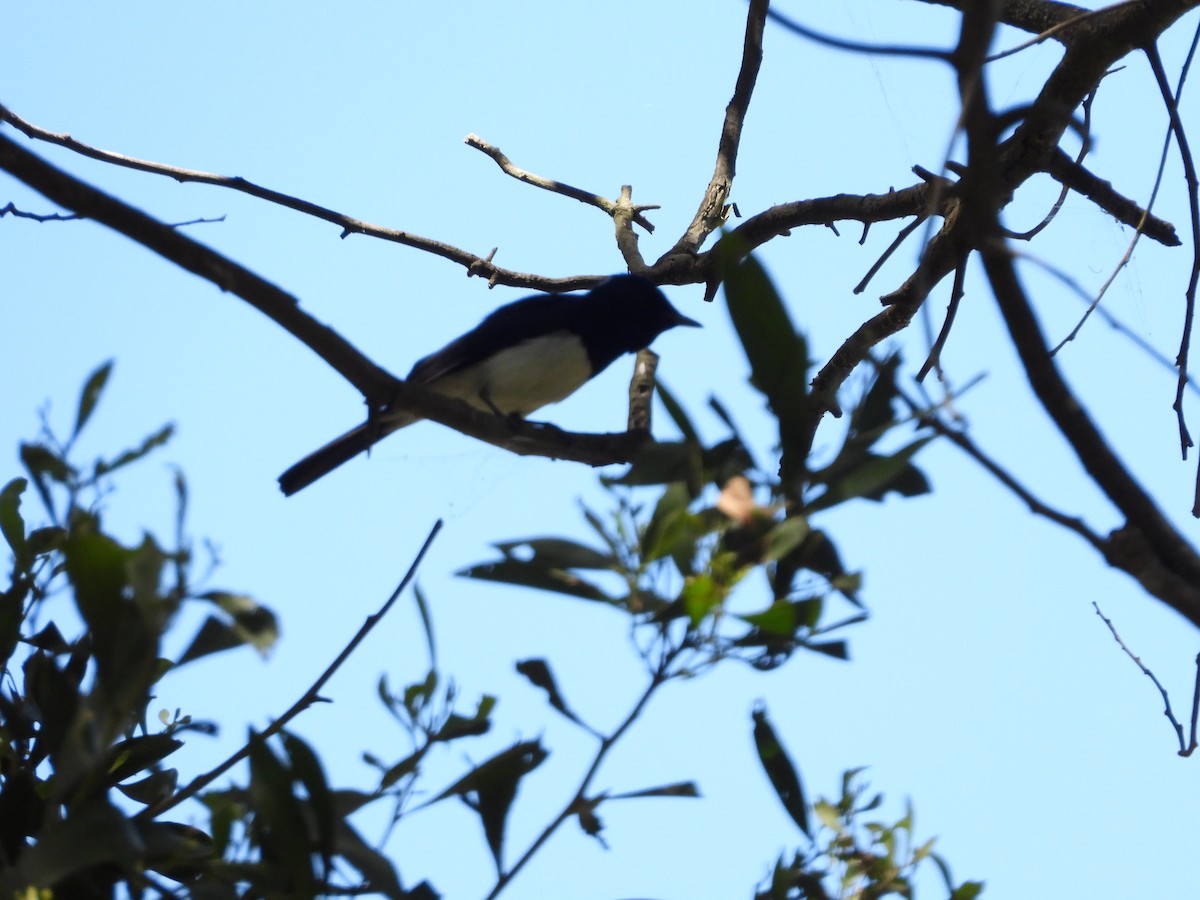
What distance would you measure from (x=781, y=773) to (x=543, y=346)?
3097 mm

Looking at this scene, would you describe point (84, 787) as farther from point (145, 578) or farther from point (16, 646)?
point (16, 646)

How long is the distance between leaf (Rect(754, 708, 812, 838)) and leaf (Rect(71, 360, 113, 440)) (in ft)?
3.91

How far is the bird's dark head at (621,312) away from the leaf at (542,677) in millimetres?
3218

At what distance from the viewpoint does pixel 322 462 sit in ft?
13.5

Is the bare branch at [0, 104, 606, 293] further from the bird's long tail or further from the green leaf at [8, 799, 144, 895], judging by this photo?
the green leaf at [8, 799, 144, 895]

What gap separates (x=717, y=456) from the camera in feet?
6.75

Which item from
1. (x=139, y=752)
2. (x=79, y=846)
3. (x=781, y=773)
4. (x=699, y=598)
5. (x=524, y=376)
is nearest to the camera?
(x=79, y=846)

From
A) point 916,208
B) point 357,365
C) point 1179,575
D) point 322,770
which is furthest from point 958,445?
point 916,208

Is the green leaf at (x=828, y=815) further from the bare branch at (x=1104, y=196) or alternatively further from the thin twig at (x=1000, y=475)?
the bare branch at (x=1104, y=196)

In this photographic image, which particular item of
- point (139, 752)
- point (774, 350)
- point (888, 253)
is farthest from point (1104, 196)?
point (139, 752)

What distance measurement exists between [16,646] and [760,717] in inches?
51.1

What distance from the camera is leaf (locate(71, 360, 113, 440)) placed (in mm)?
1811

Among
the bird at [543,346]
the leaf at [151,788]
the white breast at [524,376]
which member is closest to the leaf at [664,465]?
A: the leaf at [151,788]

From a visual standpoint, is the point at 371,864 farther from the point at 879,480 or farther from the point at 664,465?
the point at 879,480
